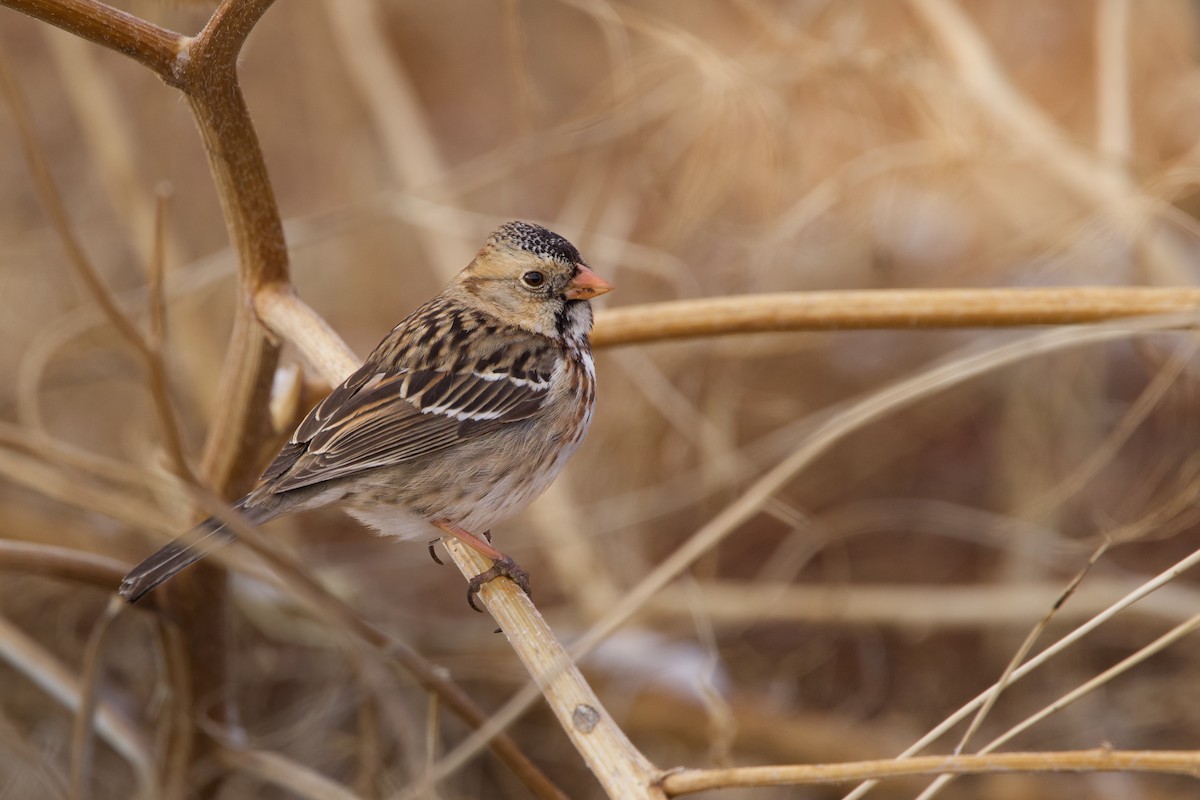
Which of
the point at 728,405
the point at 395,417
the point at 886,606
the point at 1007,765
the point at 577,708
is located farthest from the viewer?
the point at 886,606

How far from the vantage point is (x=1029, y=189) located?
6.21 meters

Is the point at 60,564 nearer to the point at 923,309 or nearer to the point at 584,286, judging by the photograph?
the point at 584,286

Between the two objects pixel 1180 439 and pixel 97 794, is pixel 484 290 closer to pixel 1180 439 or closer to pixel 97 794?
pixel 97 794

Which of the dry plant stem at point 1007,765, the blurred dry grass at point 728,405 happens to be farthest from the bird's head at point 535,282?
the dry plant stem at point 1007,765

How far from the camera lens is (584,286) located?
3133mm

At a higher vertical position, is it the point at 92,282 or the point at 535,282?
the point at 92,282

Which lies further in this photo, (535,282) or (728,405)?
(728,405)

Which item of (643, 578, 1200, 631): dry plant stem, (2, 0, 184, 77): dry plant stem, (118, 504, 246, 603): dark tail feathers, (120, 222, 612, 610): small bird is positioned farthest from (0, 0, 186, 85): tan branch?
(643, 578, 1200, 631): dry plant stem

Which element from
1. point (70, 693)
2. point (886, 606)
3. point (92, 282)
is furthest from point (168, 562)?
point (886, 606)

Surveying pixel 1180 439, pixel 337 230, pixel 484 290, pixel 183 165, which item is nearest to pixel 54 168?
pixel 183 165

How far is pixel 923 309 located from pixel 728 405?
6.55ft

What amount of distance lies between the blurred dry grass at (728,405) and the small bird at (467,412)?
0.45m

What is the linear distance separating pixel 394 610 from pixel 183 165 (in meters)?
2.80

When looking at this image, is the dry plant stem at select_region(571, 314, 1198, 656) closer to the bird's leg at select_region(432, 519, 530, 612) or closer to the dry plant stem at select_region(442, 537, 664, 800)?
the dry plant stem at select_region(442, 537, 664, 800)
